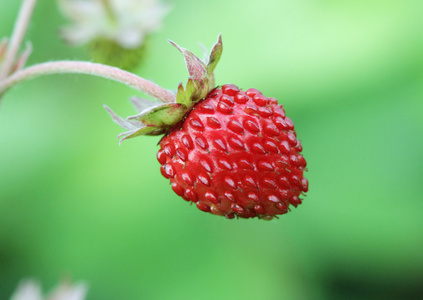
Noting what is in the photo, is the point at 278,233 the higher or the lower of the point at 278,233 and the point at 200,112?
the higher

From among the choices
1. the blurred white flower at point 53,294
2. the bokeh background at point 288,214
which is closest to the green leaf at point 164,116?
the blurred white flower at point 53,294

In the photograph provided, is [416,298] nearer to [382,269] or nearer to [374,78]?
[382,269]

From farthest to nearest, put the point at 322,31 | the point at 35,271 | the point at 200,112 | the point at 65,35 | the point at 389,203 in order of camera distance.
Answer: the point at 322,31 → the point at 35,271 → the point at 389,203 → the point at 65,35 → the point at 200,112

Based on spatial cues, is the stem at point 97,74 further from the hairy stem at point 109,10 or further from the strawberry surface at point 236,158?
the hairy stem at point 109,10

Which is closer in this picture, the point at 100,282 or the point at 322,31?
the point at 100,282

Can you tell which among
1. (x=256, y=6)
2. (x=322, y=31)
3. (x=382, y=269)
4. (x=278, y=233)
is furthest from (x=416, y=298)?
(x=256, y=6)

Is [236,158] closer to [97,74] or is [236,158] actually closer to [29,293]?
[97,74]

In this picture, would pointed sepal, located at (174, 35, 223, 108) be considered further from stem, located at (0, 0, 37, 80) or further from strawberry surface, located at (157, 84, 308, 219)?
stem, located at (0, 0, 37, 80)

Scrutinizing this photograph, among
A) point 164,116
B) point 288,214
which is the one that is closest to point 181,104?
point 164,116
